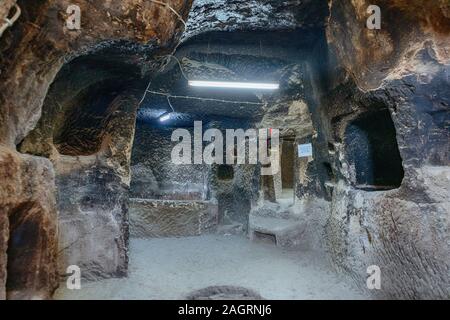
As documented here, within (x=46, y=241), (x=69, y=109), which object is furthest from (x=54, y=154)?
(x=46, y=241)

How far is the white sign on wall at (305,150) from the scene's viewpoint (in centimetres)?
562

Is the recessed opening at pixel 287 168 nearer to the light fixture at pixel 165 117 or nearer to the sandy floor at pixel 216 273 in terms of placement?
the sandy floor at pixel 216 273

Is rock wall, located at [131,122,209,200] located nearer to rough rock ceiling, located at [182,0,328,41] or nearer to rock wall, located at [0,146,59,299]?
rough rock ceiling, located at [182,0,328,41]

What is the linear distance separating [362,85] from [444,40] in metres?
0.90

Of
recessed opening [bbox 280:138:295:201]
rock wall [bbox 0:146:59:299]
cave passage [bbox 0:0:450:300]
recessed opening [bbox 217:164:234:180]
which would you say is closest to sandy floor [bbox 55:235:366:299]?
cave passage [bbox 0:0:450:300]

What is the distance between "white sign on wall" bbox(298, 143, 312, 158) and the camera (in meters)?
5.62

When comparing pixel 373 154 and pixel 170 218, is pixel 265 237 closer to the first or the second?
pixel 170 218

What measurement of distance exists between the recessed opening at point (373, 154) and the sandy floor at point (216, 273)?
1.43 metres

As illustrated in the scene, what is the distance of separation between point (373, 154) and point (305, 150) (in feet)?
4.59

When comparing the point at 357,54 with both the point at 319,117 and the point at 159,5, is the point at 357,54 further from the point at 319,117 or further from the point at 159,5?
the point at 159,5

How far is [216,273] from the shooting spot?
434 cm

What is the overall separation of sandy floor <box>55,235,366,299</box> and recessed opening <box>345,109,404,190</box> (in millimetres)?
1431

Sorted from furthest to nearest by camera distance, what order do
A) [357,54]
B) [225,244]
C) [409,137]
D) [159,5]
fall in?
1. [225,244]
2. [357,54]
3. [409,137]
4. [159,5]

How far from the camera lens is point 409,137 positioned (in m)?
3.18
